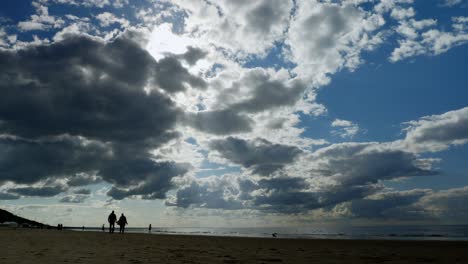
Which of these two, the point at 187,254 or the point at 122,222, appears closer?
the point at 187,254

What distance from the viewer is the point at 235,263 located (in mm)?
13930

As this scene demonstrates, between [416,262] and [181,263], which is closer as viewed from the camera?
[181,263]

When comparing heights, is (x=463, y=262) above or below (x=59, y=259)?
below

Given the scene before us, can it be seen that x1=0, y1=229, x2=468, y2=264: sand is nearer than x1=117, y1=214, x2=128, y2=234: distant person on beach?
Yes

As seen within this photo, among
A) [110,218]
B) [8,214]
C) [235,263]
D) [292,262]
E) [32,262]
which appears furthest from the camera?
[8,214]

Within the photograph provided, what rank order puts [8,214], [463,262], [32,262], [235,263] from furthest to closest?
[8,214], [463,262], [235,263], [32,262]

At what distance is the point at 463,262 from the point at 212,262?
1313 cm

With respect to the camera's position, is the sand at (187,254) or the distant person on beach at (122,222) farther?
the distant person on beach at (122,222)

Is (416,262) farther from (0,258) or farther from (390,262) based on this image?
(0,258)

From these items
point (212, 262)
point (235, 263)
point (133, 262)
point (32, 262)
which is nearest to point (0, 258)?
point (32, 262)

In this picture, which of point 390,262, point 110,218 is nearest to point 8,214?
point 110,218

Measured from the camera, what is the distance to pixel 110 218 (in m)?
46.2

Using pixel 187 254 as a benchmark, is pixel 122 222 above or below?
above

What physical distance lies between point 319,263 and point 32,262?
37.3ft
